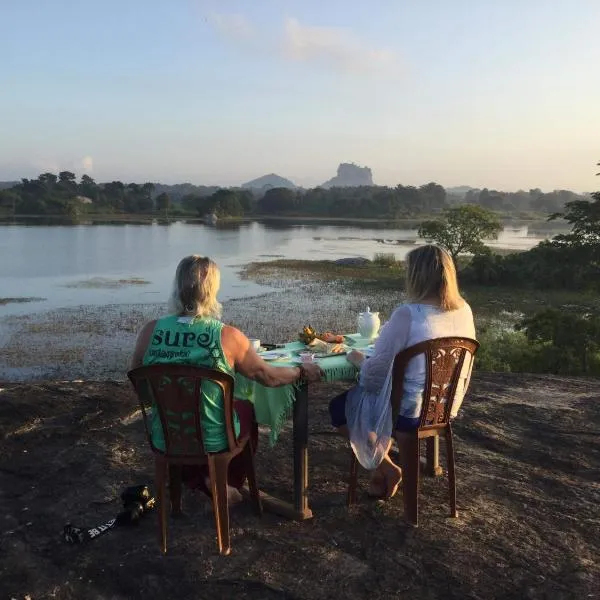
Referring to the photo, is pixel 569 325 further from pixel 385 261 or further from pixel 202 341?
pixel 385 261

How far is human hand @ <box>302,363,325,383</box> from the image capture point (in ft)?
9.40

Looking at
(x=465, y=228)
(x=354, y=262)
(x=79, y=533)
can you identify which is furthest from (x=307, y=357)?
(x=354, y=262)

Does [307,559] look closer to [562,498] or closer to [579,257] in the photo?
[562,498]

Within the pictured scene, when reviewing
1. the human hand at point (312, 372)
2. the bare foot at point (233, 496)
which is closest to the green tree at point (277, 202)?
the bare foot at point (233, 496)

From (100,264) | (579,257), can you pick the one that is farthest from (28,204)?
(579,257)

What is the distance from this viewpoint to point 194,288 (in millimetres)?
2574

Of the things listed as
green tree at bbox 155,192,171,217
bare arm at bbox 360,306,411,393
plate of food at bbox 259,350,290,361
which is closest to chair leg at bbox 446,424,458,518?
bare arm at bbox 360,306,411,393

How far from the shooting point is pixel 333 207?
89.2 m

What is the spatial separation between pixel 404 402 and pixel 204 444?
3.05 ft

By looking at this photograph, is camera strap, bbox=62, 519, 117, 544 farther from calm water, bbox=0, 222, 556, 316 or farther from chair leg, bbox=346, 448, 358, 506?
calm water, bbox=0, 222, 556, 316

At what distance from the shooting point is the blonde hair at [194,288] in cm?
258

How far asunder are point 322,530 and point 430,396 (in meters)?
0.83

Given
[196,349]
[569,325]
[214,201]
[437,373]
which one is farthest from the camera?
[214,201]

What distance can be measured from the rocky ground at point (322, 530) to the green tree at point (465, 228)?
2125 centimetres
